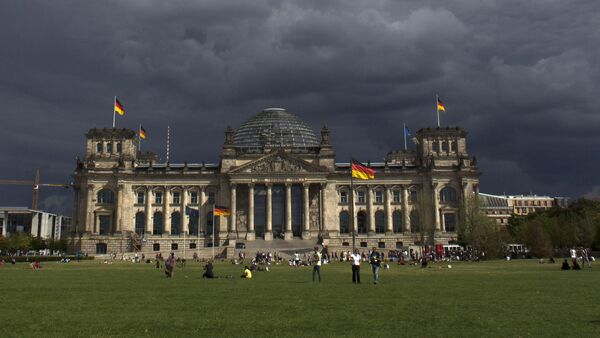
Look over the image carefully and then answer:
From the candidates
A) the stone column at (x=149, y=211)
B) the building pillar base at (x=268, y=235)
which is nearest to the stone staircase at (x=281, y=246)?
the building pillar base at (x=268, y=235)

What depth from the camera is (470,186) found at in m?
120

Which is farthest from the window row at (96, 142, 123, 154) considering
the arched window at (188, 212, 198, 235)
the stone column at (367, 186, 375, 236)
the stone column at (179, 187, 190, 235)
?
the stone column at (367, 186, 375, 236)

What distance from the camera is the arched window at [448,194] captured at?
121m

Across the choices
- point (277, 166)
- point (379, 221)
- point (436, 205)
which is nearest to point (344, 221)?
point (379, 221)

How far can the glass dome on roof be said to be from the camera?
13275 centimetres

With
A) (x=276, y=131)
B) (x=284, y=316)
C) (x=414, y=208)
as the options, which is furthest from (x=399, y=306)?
(x=276, y=131)

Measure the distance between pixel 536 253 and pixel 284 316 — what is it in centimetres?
7248

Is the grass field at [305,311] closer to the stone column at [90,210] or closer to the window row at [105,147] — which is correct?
the stone column at [90,210]

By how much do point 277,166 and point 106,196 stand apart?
120 ft

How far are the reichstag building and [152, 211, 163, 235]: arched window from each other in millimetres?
211

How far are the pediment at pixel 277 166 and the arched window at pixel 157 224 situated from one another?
18.8 meters

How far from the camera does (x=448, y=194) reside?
398 ft

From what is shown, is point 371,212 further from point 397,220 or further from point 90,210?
point 90,210

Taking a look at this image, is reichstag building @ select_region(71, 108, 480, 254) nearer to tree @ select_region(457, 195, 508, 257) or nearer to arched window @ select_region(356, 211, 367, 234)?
arched window @ select_region(356, 211, 367, 234)
